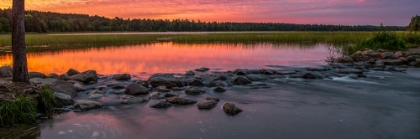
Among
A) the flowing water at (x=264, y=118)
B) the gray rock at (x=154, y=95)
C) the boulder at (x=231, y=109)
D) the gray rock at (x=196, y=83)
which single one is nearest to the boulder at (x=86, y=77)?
the flowing water at (x=264, y=118)

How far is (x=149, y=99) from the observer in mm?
11516

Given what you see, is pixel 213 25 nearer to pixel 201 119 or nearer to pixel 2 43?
pixel 2 43

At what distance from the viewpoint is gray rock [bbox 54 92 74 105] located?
1042cm

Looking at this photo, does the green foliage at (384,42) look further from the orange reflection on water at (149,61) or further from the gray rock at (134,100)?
the gray rock at (134,100)

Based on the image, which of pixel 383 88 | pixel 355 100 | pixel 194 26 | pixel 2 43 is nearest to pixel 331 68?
pixel 383 88

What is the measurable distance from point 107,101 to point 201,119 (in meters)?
3.82

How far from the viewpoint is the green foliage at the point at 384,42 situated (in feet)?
96.7

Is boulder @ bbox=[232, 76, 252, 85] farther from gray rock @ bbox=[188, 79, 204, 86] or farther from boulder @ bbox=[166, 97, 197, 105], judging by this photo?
boulder @ bbox=[166, 97, 197, 105]

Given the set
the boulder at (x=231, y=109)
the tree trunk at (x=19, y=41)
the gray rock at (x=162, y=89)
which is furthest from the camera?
the gray rock at (x=162, y=89)

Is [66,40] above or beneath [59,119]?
above

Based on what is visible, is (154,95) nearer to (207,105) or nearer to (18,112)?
(207,105)

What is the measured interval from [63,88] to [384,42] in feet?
94.0

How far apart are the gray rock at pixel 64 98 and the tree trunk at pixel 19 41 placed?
3.85 feet

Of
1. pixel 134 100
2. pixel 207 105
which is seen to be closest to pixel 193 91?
pixel 207 105
